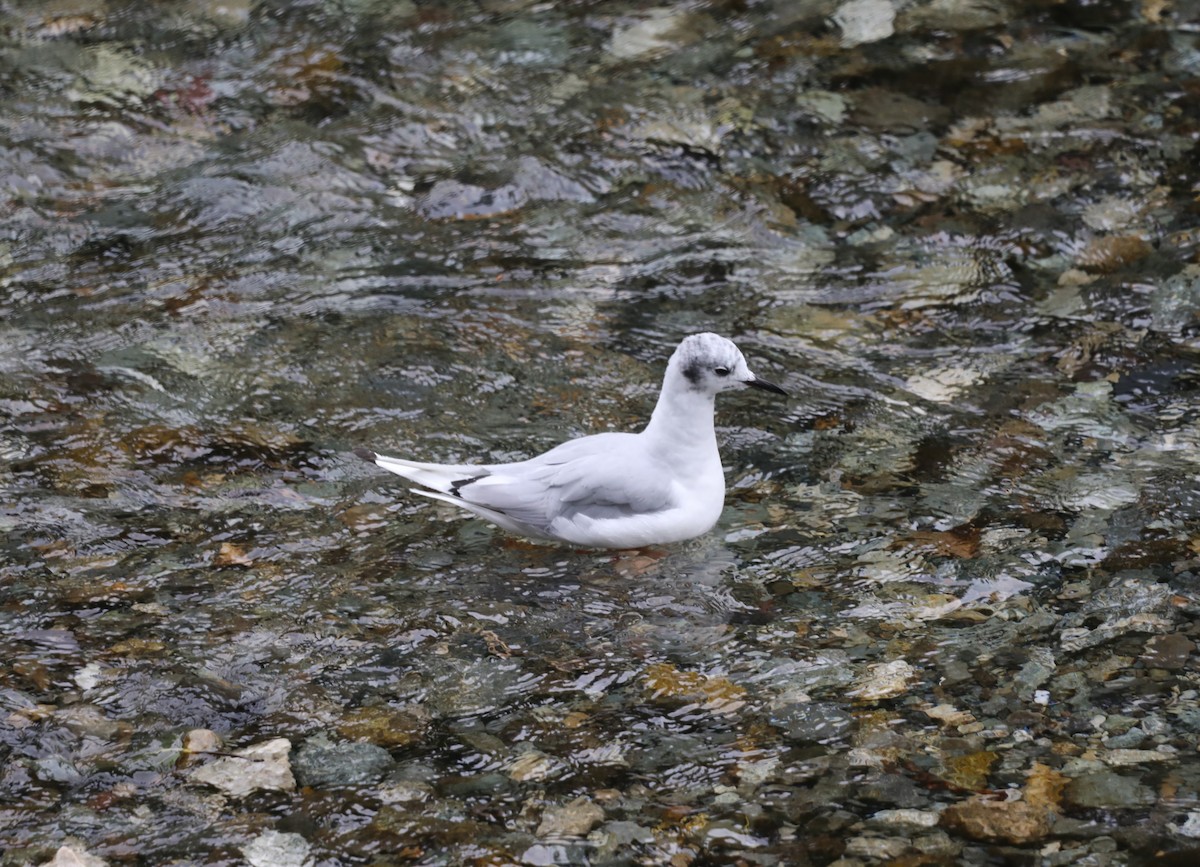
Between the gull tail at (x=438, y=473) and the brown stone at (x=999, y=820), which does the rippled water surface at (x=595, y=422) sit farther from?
the gull tail at (x=438, y=473)

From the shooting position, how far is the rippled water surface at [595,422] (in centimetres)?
487

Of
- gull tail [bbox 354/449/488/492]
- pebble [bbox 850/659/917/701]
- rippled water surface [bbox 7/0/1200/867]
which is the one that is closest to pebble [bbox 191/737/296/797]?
rippled water surface [bbox 7/0/1200/867]

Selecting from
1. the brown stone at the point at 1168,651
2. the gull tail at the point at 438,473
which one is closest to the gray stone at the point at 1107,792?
the brown stone at the point at 1168,651

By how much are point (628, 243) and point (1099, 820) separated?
210 inches

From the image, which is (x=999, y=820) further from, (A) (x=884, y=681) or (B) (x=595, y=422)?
(B) (x=595, y=422)

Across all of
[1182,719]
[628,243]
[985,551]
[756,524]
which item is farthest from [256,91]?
[1182,719]

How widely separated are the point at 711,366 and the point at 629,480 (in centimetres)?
65

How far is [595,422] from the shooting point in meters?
7.46

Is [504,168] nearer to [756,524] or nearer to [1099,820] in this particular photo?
[756,524]

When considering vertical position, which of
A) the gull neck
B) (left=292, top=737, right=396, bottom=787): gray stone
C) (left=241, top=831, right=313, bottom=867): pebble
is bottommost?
(left=292, top=737, right=396, bottom=787): gray stone

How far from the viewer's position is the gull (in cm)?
634

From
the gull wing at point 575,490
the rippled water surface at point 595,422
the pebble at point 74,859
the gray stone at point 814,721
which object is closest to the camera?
the pebble at point 74,859

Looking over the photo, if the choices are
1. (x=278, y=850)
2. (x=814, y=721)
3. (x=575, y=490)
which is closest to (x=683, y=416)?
(x=575, y=490)

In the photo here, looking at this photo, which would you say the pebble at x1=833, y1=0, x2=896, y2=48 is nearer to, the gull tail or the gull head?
the gull head
